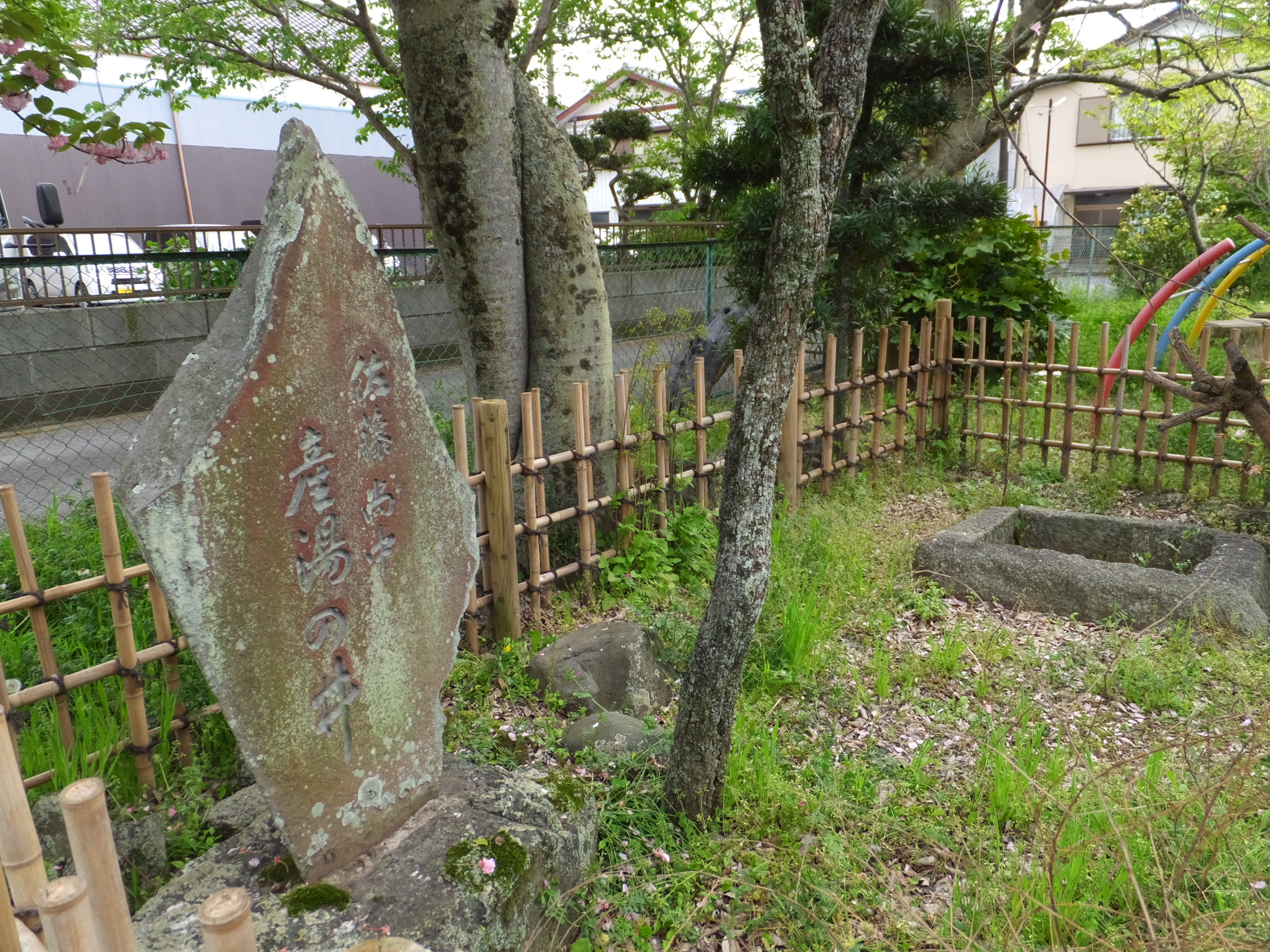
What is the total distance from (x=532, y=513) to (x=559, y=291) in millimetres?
1412

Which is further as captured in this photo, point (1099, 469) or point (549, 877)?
point (1099, 469)

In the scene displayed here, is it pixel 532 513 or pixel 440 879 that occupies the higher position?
pixel 532 513

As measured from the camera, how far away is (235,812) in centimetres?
277

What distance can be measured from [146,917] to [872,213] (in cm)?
566

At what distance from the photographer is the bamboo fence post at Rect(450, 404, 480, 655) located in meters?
3.66

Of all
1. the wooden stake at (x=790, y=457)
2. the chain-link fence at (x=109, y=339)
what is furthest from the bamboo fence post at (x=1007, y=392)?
the chain-link fence at (x=109, y=339)

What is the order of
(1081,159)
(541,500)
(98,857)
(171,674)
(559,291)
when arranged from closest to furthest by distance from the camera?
(98,857) < (171,674) < (541,500) < (559,291) < (1081,159)

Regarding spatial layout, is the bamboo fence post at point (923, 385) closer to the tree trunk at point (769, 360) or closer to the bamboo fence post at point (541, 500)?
the bamboo fence post at point (541, 500)

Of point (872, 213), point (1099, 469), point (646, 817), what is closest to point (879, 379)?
point (872, 213)

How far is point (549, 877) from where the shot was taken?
2.49m

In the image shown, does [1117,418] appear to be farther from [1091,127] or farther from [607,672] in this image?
[1091,127]

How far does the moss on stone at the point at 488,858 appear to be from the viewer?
229cm

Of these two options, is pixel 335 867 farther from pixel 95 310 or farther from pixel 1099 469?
pixel 95 310

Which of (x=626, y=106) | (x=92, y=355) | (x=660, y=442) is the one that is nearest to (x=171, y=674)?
(x=660, y=442)
